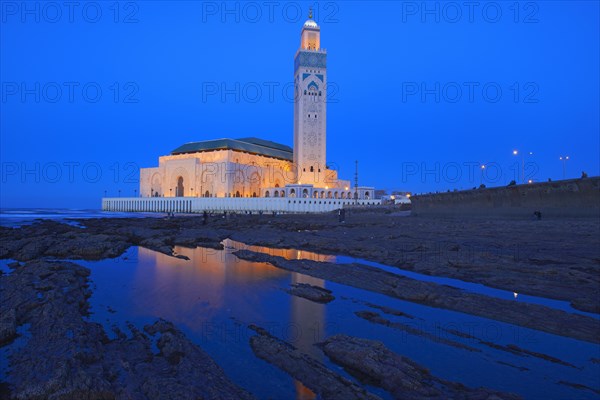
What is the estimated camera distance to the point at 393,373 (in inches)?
152

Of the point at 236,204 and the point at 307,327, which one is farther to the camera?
the point at 236,204

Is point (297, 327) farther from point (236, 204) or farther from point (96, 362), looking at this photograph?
point (236, 204)

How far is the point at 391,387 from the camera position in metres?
3.68

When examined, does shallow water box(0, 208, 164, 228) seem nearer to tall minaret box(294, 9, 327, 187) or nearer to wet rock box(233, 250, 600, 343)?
tall minaret box(294, 9, 327, 187)

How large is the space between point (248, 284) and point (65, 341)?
4598 millimetres

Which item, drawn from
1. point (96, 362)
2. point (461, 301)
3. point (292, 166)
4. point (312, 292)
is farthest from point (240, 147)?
point (96, 362)

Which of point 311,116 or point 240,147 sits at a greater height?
point 311,116

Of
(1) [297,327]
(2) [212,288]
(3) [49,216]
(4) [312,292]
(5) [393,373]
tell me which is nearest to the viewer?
(5) [393,373]

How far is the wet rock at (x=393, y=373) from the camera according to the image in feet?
11.4

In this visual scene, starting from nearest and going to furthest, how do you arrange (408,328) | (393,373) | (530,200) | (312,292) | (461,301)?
(393,373) → (408,328) → (461,301) → (312,292) → (530,200)

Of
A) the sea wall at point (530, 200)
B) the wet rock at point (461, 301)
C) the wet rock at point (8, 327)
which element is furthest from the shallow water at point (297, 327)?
the sea wall at point (530, 200)

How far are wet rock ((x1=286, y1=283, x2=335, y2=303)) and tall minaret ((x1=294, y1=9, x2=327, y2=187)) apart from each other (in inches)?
2611

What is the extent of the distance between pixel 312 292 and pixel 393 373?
3.81 metres

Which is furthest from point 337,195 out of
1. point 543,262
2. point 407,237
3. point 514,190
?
point 543,262
